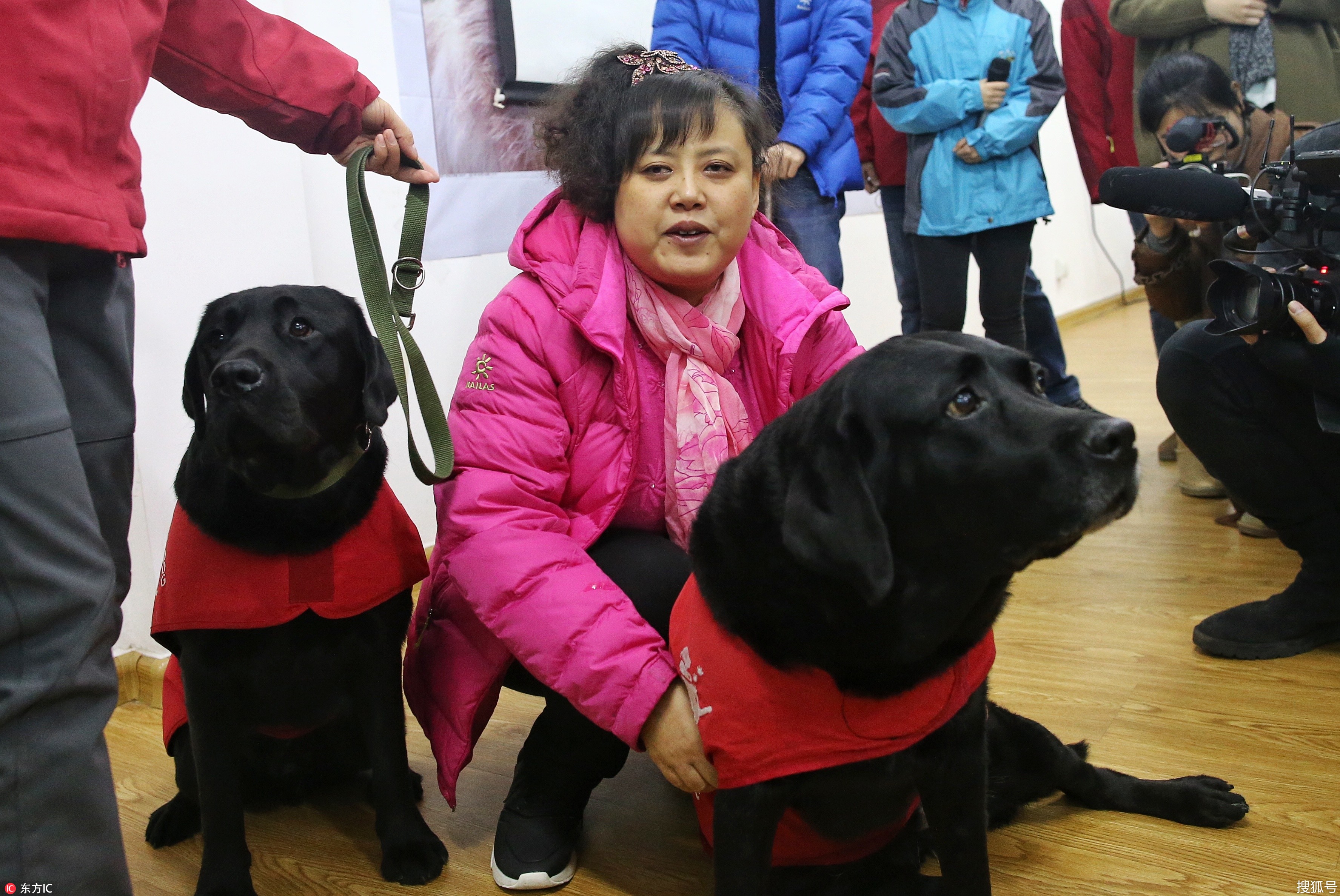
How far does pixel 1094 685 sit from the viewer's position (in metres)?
1.94

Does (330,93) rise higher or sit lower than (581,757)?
higher

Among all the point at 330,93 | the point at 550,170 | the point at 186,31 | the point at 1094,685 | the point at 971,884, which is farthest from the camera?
the point at 1094,685

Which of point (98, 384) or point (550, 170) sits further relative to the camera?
point (550, 170)

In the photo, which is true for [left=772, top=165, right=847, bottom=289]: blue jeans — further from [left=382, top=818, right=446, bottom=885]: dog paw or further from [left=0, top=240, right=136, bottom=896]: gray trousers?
[left=0, top=240, right=136, bottom=896]: gray trousers

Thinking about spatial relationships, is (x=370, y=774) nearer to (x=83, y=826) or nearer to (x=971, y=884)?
(x=83, y=826)

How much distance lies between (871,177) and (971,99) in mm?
614

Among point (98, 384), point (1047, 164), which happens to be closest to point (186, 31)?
point (98, 384)

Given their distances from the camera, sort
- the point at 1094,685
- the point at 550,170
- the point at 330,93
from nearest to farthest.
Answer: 1. the point at 330,93
2. the point at 550,170
3. the point at 1094,685

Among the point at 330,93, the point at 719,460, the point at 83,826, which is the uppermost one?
the point at 330,93

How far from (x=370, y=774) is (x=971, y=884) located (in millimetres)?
1053

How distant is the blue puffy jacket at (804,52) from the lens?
2.69 m

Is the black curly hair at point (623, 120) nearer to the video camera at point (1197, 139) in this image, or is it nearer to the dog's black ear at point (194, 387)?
the dog's black ear at point (194, 387)

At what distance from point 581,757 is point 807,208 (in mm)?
1812

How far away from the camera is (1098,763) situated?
5.49 feet
